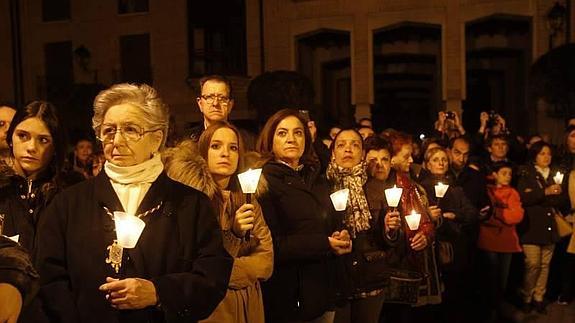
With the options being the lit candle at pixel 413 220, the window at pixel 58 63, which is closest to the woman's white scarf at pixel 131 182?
the lit candle at pixel 413 220

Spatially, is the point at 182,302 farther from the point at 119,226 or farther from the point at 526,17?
the point at 526,17

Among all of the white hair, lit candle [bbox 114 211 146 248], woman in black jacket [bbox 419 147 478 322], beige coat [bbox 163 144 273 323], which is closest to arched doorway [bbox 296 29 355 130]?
woman in black jacket [bbox 419 147 478 322]

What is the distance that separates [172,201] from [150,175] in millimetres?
151

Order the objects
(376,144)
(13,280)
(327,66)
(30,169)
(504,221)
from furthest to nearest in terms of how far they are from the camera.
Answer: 1. (327,66)
2. (504,221)
3. (376,144)
4. (30,169)
5. (13,280)

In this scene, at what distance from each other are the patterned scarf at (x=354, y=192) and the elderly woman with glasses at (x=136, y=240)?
7.56ft

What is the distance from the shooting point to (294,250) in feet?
13.0

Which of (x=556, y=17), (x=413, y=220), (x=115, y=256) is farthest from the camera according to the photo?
(x=556, y=17)

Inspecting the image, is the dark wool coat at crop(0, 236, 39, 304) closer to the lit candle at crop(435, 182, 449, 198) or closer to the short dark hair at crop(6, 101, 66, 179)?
the short dark hair at crop(6, 101, 66, 179)

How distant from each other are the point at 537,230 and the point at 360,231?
3.41m

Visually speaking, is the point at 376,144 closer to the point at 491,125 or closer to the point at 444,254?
the point at 444,254

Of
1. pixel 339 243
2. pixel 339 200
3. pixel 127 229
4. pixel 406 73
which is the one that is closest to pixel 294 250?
pixel 339 243

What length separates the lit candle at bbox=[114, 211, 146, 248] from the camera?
2311mm

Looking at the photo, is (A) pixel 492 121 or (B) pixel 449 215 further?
(A) pixel 492 121

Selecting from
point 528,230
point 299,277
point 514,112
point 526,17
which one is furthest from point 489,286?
point 514,112
